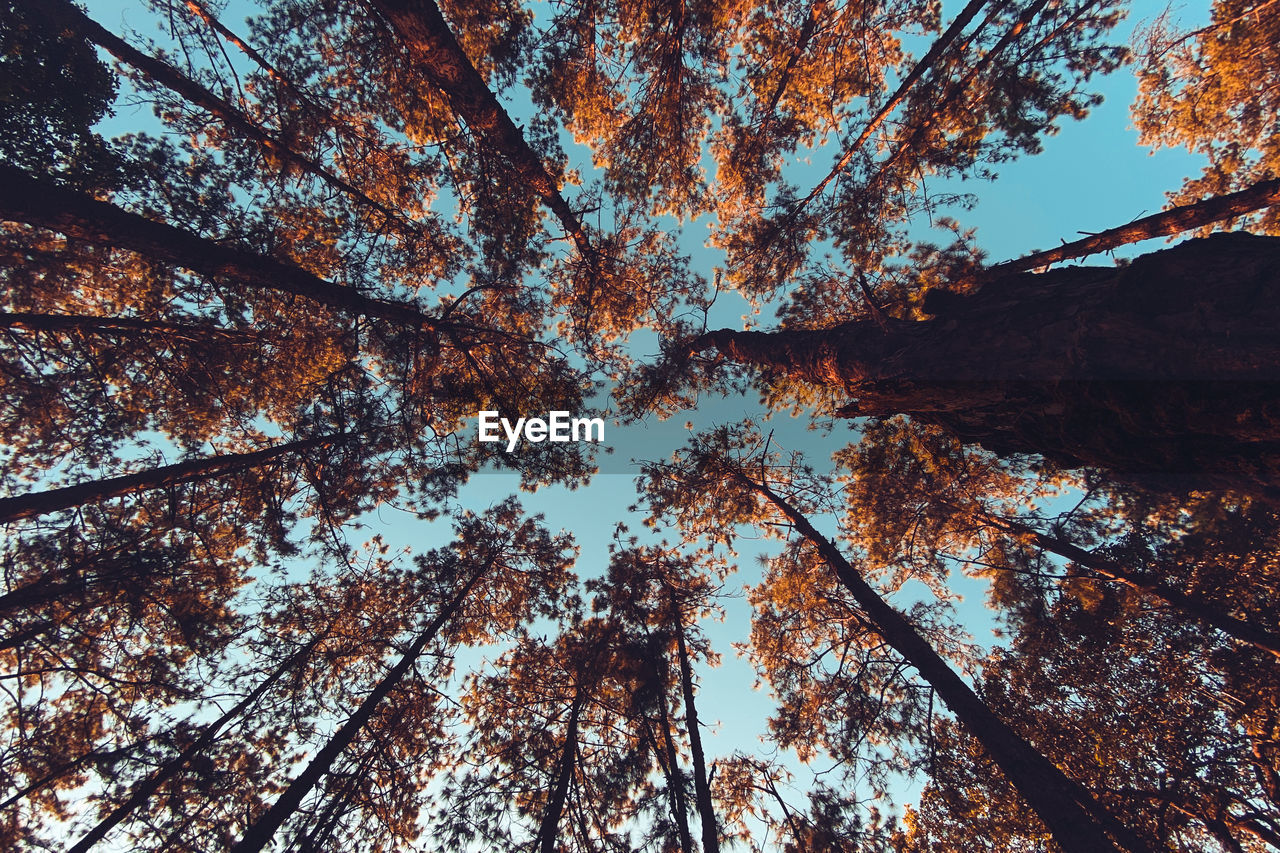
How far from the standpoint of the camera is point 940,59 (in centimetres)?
617

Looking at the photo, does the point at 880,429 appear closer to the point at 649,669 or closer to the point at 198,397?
the point at 649,669

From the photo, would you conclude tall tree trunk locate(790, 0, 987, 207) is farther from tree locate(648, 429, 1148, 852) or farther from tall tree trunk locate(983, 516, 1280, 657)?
tall tree trunk locate(983, 516, 1280, 657)

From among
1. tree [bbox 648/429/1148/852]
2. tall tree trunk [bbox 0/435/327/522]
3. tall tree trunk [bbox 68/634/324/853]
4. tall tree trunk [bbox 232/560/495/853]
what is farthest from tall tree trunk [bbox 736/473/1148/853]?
tall tree trunk [bbox 68/634/324/853]

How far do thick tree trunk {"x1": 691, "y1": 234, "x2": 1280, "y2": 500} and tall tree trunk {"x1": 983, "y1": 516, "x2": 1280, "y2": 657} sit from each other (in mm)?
3553

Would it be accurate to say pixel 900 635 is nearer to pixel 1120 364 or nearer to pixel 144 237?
pixel 1120 364

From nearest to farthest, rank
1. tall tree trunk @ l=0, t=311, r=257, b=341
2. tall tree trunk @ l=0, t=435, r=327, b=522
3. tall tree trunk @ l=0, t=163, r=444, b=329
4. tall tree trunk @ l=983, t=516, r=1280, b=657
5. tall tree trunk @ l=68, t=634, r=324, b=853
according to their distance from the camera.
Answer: tall tree trunk @ l=0, t=163, r=444, b=329
tall tree trunk @ l=0, t=435, r=327, b=522
tall tree trunk @ l=983, t=516, r=1280, b=657
tall tree trunk @ l=68, t=634, r=324, b=853
tall tree trunk @ l=0, t=311, r=257, b=341

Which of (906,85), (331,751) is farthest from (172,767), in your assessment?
(906,85)

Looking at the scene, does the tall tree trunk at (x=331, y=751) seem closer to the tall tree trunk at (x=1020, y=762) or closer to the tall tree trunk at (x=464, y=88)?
the tall tree trunk at (x=1020, y=762)

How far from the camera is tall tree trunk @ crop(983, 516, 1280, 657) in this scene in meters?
5.99

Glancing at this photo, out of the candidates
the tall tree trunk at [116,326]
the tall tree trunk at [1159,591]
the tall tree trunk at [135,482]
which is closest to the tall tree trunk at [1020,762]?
the tall tree trunk at [1159,591]

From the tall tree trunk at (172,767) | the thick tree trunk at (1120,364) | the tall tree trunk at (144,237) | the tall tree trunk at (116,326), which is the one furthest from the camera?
the tall tree trunk at (116,326)

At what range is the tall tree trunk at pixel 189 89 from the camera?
608 centimetres

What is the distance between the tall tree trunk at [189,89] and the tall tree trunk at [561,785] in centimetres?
1002

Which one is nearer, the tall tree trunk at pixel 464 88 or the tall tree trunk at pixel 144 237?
the tall tree trunk at pixel 144 237
